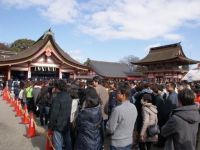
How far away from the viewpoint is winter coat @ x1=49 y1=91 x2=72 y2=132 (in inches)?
213

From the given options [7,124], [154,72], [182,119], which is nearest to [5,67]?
[7,124]

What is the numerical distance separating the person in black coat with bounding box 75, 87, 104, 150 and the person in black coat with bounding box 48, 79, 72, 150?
74 centimetres

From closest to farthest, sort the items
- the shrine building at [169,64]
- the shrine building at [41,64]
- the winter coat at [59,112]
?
the winter coat at [59,112] → the shrine building at [41,64] → the shrine building at [169,64]

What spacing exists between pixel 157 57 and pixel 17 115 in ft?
97.0

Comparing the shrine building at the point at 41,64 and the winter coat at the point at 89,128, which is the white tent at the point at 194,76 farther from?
the winter coat at the point at 89,128

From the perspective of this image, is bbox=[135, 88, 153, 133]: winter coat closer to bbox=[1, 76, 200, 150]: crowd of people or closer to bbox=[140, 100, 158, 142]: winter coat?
bbox=[1, 76, 200, 150]: crowd of people

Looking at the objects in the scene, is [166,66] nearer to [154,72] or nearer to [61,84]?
[154,72]

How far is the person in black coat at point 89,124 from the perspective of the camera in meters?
4.66

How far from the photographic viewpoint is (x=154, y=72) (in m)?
36.6

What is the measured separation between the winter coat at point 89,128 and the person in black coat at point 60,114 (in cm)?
74

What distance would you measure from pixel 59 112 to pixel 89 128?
3.18 ft

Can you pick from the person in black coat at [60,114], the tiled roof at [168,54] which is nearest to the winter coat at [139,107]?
the person in black coat at [60,114]

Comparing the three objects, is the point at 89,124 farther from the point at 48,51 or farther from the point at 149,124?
the point at 48,51

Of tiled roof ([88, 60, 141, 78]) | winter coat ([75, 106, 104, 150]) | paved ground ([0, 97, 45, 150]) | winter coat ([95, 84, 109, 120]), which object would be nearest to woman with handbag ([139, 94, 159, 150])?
winter coat ([75, 106, 104, 150])
